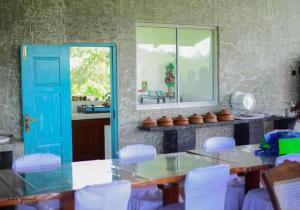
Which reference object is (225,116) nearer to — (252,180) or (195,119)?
(195,119)

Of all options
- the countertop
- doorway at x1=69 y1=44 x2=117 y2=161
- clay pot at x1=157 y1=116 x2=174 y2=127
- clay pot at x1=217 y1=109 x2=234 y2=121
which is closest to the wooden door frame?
doorway at x1=69 y1=44 x2=117 y2=161

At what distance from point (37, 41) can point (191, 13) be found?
99.9 inches

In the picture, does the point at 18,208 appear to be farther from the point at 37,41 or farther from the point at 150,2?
the point at 150,2

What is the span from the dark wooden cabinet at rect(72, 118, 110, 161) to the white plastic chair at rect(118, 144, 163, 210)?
3.08m

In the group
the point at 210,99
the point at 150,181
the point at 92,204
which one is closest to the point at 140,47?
the point at 210,99

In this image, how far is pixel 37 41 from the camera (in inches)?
215

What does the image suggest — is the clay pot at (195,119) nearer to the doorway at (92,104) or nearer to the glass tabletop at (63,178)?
the doorway at (92,104)

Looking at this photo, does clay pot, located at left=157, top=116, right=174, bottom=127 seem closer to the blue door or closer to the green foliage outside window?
the blue door

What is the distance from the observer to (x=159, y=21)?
647 centimetres

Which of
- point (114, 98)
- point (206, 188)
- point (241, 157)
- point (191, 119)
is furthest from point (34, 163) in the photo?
point (191, 119)

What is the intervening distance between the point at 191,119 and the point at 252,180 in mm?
2651

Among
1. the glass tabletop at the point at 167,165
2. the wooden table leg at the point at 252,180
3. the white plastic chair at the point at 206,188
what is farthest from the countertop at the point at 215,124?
the white plastic chair at the point at 206,188

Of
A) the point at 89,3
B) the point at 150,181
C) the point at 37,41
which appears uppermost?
the point at 89,3

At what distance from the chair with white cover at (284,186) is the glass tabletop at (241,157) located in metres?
1.10
